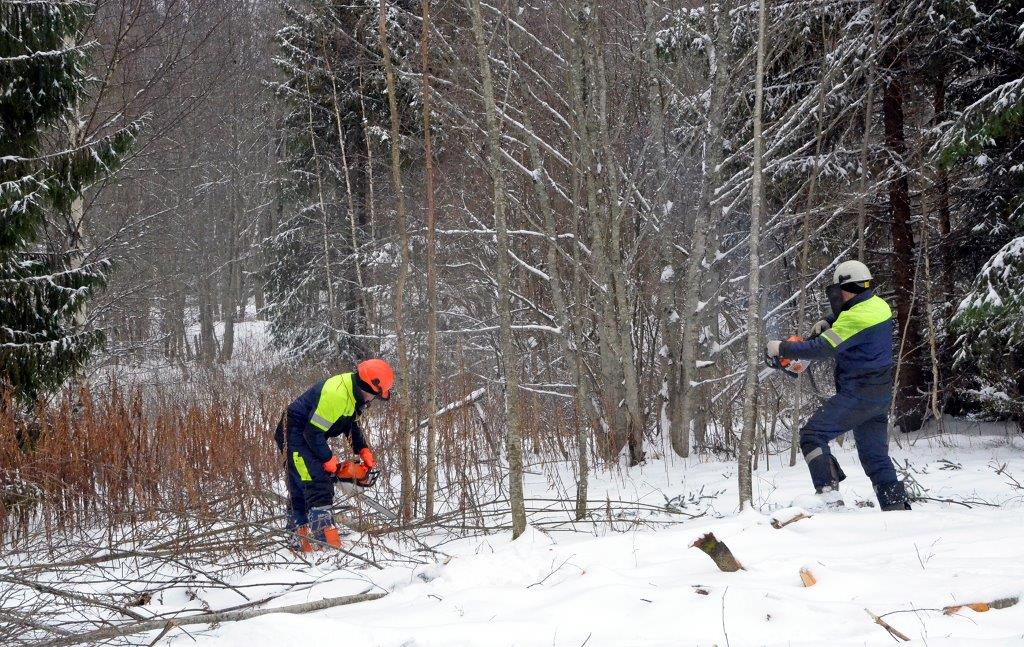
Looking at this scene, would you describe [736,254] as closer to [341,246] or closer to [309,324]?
[341,246]

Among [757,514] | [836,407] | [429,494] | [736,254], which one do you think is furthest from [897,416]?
[429,494]

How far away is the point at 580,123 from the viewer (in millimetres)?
6953

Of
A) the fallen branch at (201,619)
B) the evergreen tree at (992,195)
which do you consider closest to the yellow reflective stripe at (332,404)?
the fallen branch at (201,619)

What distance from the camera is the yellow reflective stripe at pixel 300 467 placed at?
5.14 meters

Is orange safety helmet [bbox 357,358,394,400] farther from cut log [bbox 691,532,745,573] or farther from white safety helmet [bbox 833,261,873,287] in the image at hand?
white safety helmet [bbox 833,261,873,287]

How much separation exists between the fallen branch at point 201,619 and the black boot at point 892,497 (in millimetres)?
3176

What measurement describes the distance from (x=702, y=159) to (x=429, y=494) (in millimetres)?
5067

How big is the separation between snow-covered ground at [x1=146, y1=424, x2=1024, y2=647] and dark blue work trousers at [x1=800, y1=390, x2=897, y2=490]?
29 cm

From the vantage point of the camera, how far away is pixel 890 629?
102 inches

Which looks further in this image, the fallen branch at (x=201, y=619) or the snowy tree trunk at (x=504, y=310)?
the snowy tree trunk at (x=504, y=310)

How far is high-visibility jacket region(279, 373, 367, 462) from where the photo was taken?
5.11 metres

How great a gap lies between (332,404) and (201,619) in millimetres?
2005

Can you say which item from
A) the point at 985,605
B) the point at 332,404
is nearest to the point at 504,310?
the point at 332,404

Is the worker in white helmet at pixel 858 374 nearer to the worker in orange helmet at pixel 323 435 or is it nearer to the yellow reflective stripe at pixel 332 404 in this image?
the worker in orange helmet at pixel 323 435
